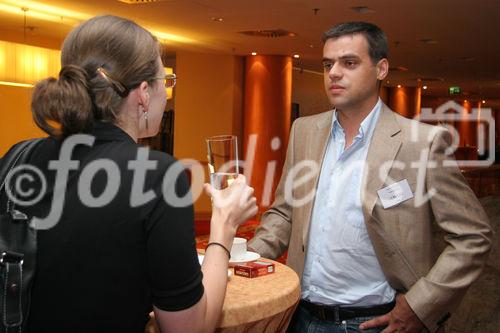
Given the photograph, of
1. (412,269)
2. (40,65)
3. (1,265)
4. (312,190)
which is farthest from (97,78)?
(40,65)

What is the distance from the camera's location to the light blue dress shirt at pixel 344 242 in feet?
6.64

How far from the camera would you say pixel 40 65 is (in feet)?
27.1

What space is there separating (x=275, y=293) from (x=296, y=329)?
765 millimetres

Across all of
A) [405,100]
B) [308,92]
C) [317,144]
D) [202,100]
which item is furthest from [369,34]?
[405,100]

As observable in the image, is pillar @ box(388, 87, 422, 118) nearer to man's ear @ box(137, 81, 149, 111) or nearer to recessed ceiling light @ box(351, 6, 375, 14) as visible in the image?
recessed ceiling light @ box(351, 6, 375, 14)

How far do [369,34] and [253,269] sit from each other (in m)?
1.10

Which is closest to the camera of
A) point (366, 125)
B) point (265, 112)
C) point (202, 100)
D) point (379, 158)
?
point (379, 158)

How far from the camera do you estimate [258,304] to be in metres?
1.39

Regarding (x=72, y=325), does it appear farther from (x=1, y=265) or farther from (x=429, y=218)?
(x=429, y=218)

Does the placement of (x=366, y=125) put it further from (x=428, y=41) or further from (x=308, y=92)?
(x=308, y=92)

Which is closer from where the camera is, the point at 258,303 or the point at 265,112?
the point at 258,303

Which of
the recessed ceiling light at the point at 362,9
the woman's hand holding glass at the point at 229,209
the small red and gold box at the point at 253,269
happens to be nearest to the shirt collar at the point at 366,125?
the small red and gold box at the point at 253,269

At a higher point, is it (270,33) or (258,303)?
(270,33)

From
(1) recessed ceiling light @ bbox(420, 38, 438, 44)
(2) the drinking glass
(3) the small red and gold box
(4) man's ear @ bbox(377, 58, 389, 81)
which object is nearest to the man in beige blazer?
(4) man's ear @ bbox(377, 58, 389, 81)
